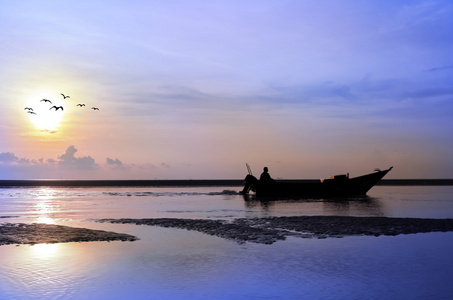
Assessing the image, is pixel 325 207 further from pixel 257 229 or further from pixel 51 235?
pixel 51 235

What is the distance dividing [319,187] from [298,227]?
96.8 feet

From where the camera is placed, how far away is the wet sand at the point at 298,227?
18484 mm

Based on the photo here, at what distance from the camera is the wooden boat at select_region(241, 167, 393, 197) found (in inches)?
1906

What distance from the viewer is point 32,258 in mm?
13805

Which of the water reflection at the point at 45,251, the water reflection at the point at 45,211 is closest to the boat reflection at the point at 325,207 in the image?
the water reflection at the point at 45,211

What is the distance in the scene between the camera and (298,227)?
2077 cm

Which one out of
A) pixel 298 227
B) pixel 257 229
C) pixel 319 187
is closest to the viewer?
pixel 257 229

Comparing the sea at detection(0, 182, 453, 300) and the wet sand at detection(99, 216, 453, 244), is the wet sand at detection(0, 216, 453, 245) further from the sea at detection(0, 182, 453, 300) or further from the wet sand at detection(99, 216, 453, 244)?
the sea at detection(0, 182, 453, 300)

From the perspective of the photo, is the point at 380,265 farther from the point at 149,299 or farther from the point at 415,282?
the point at 149,299

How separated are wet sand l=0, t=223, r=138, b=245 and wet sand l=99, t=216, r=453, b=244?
13.3 feet

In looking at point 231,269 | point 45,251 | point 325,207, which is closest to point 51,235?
point 45,251

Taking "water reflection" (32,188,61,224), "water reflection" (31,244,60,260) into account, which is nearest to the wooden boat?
"water reflection" (32,188,61,224)

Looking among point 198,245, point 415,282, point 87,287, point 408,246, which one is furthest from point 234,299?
point 408,246

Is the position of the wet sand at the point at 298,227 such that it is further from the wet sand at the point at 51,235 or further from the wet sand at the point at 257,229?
the wet sand at the point at 51,235
